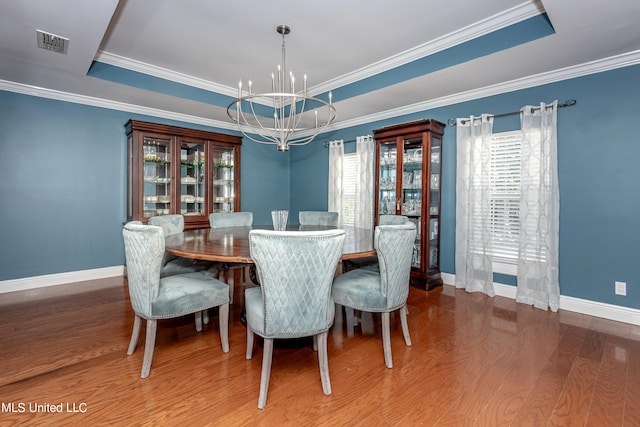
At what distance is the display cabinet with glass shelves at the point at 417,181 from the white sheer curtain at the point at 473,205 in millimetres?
266

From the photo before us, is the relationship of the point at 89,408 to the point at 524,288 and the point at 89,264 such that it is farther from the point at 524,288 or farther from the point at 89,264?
the point at 524,288

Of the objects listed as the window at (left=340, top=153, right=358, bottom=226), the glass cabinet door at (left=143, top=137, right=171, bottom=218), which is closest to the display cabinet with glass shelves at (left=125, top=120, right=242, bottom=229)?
the glass cabinet door at (left=143, top=137, right=171, bottom=218)

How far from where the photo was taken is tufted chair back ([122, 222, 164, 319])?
1.86 m

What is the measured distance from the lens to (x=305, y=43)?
3.10 metres

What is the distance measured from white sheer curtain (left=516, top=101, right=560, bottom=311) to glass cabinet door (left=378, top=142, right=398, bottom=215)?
144cm

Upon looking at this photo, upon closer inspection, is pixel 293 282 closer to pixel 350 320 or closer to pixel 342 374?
pixel 342 374

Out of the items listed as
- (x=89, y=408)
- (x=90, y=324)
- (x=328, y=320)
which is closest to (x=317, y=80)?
(x=328, y=320)

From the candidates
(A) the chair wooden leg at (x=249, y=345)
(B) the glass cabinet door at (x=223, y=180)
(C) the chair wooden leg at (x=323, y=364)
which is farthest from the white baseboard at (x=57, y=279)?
(C) the chair wooden leg at (x=323, y=364)

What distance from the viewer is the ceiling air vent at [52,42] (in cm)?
244

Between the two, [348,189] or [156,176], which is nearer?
[156,176]

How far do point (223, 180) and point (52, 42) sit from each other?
2706mm

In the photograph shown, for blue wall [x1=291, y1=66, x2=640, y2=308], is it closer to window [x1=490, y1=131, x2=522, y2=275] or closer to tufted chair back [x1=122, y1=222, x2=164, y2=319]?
window [x1=490, y1=131, x2=522, y2=275]

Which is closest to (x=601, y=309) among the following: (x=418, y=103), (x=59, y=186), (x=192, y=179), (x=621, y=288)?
(x=621, y=288)

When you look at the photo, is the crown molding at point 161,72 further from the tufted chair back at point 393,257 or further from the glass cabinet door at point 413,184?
the tufted chair back at point 393,257
